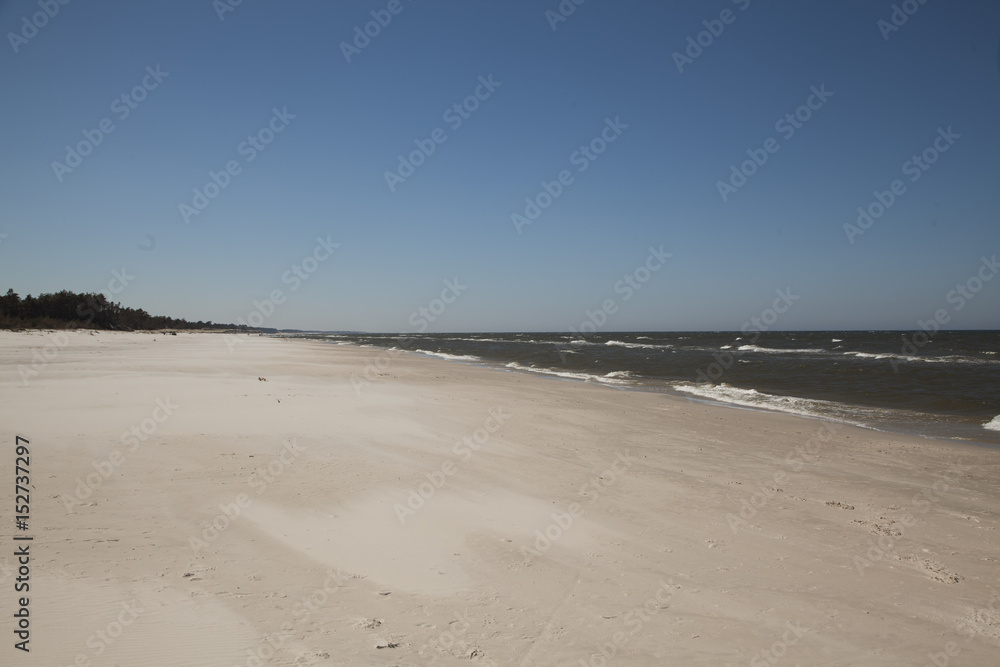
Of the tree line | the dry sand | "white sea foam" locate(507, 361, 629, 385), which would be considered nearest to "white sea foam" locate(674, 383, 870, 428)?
"white sea foam" locate(507, 361, 629, 385)

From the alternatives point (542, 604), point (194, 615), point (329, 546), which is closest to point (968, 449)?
point (542, 604)

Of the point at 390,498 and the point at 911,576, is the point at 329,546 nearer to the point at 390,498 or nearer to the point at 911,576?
the point at 390,498

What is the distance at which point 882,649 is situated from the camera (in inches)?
145

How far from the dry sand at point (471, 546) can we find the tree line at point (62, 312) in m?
51.0

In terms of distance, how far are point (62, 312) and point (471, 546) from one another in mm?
71965

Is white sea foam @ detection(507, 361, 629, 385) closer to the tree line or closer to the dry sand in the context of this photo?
the dry sand

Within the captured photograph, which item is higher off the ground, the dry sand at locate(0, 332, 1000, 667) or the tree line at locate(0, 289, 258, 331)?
the tree line at locate(0, 289, 258, 331)

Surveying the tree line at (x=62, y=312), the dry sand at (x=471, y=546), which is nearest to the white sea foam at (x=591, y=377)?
the dry sand at (x=471, y=546)

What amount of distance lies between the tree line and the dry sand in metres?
51.0

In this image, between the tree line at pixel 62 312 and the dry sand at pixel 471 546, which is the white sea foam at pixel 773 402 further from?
the tree line at pixel 62 312

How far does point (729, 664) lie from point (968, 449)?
37.1 ft

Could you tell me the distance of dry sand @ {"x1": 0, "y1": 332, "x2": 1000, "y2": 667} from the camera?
11.4 feet

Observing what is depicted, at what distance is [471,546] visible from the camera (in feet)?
16.3

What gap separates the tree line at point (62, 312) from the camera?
156 ft
